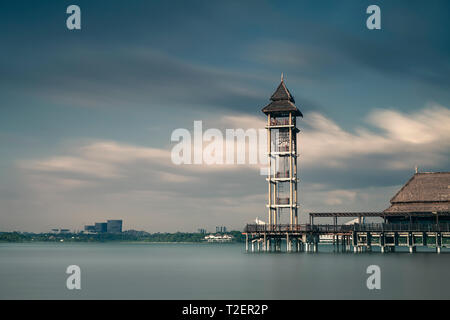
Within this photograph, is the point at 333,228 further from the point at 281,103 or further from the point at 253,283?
the point at 253,283

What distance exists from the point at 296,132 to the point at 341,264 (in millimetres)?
32121

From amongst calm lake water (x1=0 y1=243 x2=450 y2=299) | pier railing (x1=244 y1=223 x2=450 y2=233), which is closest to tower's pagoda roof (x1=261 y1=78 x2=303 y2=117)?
pier railing (x1=244 y1=223 x2=450 y2=233)

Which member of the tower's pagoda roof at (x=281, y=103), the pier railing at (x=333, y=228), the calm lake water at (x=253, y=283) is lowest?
the calm lake water at (x=253, y=283)

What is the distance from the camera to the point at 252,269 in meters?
67.6

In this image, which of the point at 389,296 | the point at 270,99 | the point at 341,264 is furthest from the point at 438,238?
the point at 389,296

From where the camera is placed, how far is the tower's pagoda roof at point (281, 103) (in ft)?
316

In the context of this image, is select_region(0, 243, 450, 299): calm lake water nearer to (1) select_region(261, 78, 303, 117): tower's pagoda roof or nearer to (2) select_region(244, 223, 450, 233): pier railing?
(2) select_region(244, 223, 450, 233): pier railing

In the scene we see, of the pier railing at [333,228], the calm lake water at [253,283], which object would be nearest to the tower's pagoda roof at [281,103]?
the pier railing at [333,228]

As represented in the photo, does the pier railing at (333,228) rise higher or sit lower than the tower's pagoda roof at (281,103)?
lower

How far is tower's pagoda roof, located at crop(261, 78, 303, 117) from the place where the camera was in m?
96.4

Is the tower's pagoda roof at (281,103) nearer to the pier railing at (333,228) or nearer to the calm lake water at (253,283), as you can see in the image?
the pier railing at (333,228)
